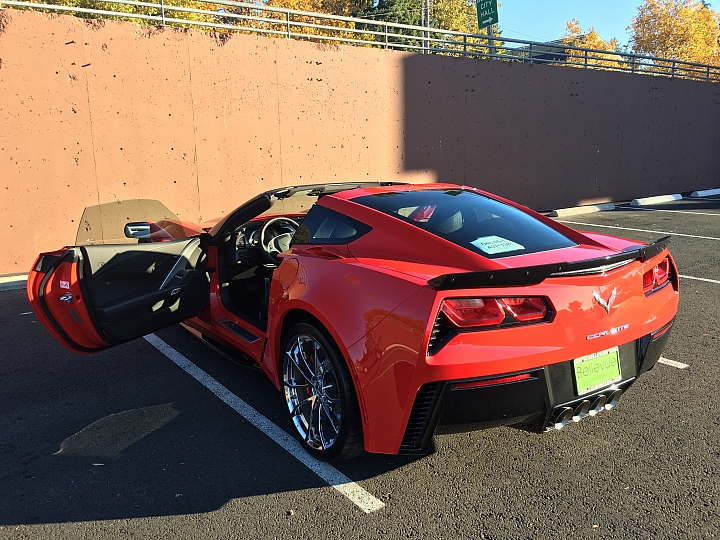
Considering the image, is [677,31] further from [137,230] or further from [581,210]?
[137,230]

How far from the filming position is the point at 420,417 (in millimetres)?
2506

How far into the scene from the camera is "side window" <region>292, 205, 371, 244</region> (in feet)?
10.4

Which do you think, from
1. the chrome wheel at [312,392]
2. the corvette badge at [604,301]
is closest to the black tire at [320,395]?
the chrome wheel at [312,392]

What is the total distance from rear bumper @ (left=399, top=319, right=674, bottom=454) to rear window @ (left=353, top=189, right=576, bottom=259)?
26.1 inches

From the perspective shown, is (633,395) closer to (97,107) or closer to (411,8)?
(97,107)

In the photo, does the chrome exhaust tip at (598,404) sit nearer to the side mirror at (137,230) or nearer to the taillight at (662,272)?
the taillight at (662,272)

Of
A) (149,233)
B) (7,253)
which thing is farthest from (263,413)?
(7,253)

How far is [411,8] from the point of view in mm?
34969

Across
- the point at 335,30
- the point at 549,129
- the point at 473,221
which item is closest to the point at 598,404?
the point at 473,221

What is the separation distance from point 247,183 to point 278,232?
5.12 metres

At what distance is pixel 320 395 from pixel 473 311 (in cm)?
104

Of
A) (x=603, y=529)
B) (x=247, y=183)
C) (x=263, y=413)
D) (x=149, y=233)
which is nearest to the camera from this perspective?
(x=603, y=529)

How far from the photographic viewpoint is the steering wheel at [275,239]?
462 centimetres

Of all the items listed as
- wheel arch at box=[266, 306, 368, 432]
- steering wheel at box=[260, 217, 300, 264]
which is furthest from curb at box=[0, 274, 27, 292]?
wheel arch at box=[266, 306, 368, 432]
